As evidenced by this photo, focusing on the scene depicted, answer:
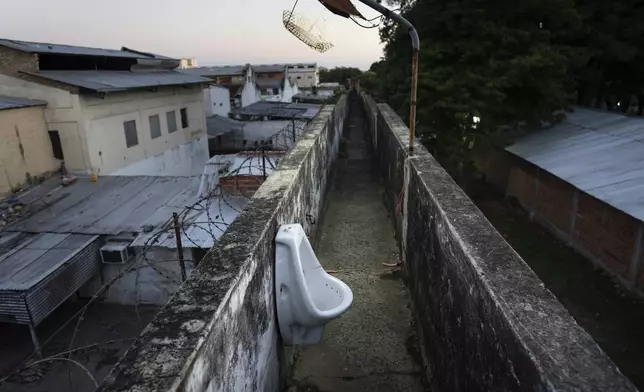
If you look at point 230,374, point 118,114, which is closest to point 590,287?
point 230,374

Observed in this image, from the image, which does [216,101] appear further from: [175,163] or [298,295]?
[298,295]

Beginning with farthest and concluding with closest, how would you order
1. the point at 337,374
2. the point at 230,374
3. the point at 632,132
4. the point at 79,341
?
1. the point at 632,132
2. the point at 79,341
3. the point at 337,374
4. the point at 230,374

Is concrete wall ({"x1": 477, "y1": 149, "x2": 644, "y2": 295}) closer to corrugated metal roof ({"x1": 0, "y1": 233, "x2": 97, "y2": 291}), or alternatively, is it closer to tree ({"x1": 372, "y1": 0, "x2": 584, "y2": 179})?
tree ({"x1": 372, "y1": 0, "x2": 584, "y2": 179})

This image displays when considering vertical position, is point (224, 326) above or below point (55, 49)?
below

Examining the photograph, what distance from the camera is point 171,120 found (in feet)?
59.8

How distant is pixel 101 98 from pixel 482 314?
14452 millimetres

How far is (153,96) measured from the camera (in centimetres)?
1698

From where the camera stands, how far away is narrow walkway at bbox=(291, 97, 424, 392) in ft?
11.1

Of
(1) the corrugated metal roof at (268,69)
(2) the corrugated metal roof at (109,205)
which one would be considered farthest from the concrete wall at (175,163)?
(1) the corrugated metal roof at (268,69)

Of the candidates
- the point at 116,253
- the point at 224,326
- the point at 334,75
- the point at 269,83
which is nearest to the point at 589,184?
the point at 224,326

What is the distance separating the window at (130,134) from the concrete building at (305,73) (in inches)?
1707

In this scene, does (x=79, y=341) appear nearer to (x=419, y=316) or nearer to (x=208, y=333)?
(x=419, y=316)

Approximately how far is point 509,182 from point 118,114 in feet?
43.2

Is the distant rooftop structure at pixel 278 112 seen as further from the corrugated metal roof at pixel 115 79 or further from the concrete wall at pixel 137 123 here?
the corrugated metal roof at pixel 115 79
